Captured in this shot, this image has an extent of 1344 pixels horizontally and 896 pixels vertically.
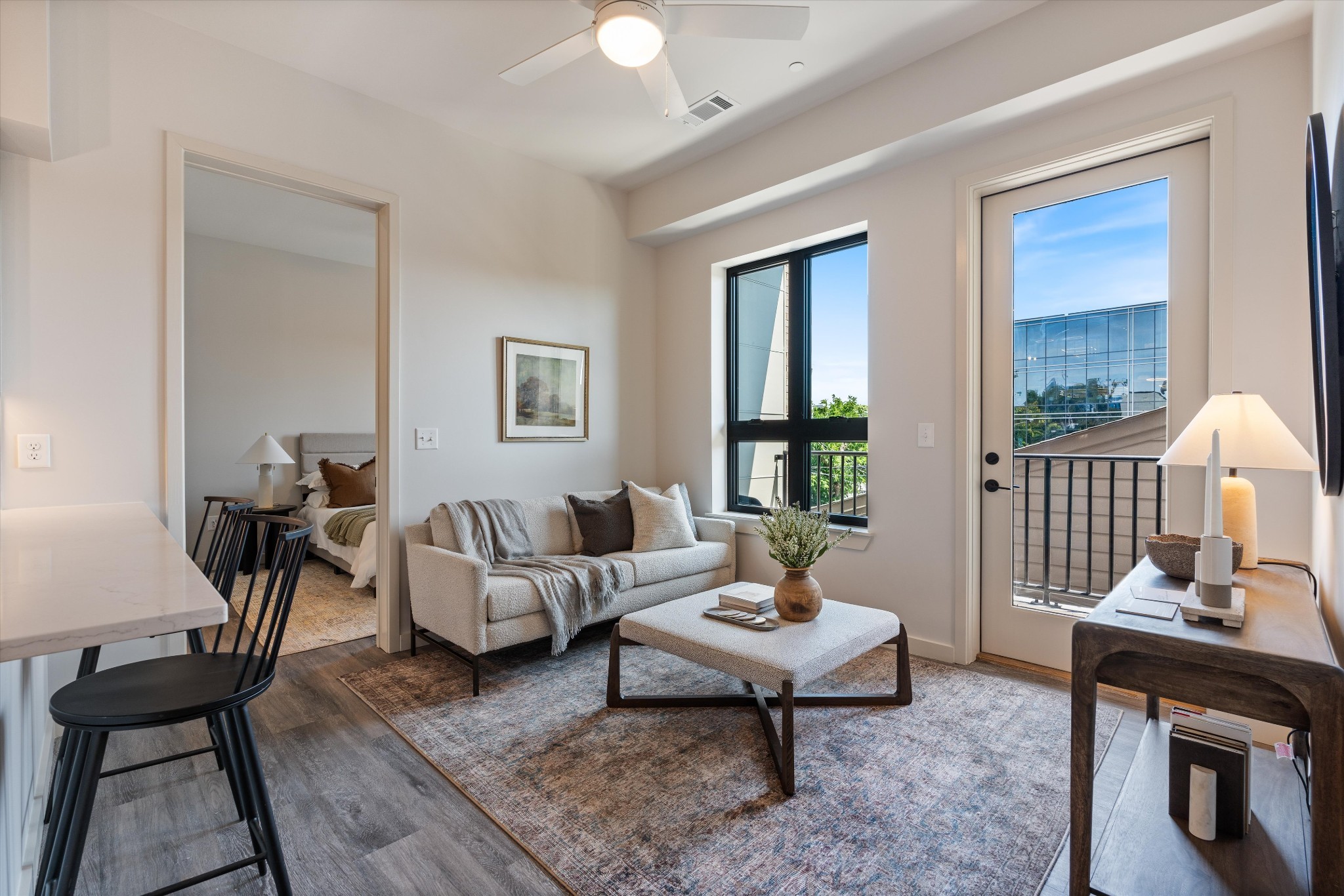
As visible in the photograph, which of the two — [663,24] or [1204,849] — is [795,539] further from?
[663,24]

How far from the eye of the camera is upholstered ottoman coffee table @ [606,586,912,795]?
203cm

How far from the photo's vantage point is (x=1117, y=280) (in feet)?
9.15

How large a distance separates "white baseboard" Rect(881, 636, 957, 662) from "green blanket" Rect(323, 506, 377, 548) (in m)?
3.59

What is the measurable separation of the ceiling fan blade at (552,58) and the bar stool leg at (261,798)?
2265 millimetres

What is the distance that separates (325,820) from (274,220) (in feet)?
15.2

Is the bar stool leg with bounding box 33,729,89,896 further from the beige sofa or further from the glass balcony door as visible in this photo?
the glass balcony door

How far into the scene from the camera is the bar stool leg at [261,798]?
4.54 ft

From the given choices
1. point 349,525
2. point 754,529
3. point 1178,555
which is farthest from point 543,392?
point 1178,555

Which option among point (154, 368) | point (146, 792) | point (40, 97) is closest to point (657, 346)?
point (154, 368)

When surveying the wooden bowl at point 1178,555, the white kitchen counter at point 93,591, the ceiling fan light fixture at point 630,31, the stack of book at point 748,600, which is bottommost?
the stack of book at point 748,600

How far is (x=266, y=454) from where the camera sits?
16.1 feet

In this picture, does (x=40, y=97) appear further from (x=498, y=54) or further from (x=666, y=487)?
(x=666, y=487)

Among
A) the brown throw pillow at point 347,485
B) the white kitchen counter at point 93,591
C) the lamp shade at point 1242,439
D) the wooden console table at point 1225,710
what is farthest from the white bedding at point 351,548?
the lamp shade at point 1242,439

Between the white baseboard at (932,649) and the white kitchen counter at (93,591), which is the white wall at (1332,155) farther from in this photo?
the white kitchen counter at (93,591)
